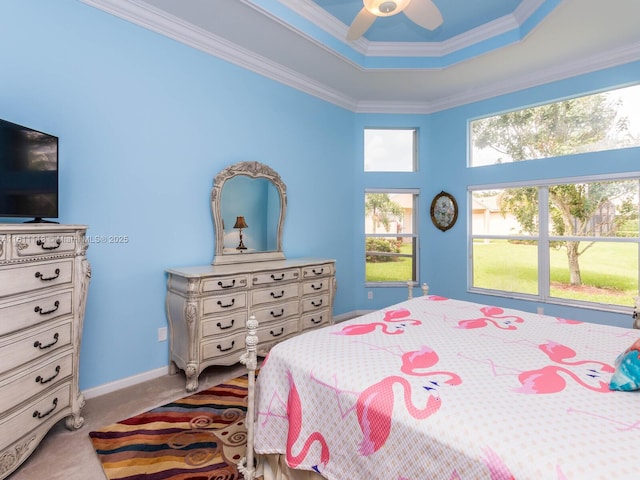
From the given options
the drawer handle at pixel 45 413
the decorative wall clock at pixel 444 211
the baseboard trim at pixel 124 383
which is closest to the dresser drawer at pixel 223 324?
the baseboard trim at pixel 124 383

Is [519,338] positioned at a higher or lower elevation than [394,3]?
lower

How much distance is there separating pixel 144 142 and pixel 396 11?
85.5 inches

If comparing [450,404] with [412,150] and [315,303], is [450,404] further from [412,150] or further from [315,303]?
[412,150]

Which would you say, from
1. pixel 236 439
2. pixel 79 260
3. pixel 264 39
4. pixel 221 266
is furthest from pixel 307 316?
pixel 264 39

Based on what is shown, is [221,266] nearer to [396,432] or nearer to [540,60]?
[396,432]

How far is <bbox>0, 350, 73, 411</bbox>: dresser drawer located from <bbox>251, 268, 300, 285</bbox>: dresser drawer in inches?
56.3

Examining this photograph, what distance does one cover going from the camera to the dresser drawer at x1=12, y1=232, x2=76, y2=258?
5.41ft

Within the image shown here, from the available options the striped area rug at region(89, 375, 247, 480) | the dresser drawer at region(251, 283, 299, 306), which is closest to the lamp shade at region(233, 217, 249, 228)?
the dresser drawer at region(251, 283, 299, 306)

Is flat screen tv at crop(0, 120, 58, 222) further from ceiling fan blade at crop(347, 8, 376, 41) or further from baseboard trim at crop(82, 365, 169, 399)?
ceiling fan blade at crop(347, 8, 376, 41)

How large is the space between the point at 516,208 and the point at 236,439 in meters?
4.04

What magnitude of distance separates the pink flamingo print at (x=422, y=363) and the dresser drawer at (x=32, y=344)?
184cm

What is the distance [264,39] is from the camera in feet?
10.5

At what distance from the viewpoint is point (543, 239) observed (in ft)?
13.1

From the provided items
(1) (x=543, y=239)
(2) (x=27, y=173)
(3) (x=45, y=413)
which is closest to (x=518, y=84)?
(1) (x=543, y=239)
